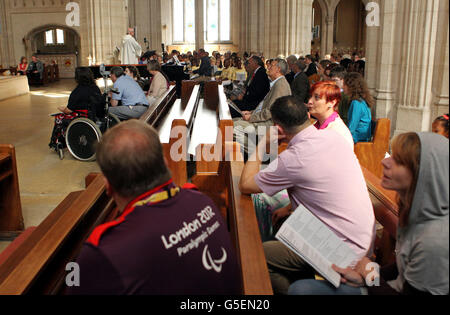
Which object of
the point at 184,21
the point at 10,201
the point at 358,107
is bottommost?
the point at 10,201

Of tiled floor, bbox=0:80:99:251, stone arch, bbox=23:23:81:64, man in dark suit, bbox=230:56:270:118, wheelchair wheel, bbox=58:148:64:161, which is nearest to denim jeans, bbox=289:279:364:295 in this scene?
tiled floor, bbox=0:80:99:251

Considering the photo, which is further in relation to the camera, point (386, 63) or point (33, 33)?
point (33, 33)

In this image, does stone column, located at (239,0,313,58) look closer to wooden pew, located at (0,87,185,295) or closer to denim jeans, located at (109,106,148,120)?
denim jeans, located at (109,106,148,120)

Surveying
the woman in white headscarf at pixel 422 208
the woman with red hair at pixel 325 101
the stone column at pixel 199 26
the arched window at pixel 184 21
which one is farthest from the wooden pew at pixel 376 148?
the arched window at pixel 184 21

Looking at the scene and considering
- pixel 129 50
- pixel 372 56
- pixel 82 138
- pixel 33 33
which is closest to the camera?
pixel 82 138

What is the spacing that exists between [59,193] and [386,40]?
18.1 ft

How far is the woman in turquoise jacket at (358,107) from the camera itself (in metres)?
5.34

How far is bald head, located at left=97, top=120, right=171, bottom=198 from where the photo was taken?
5.33ft

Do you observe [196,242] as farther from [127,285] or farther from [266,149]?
[266,149]

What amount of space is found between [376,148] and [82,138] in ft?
13.4

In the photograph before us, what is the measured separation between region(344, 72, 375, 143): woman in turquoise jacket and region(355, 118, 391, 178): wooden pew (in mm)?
655

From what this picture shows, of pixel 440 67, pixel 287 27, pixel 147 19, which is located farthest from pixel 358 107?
pixel 147 19

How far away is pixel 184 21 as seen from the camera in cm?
3117

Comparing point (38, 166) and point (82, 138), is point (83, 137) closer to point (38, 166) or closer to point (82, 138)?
point (82, 138)
